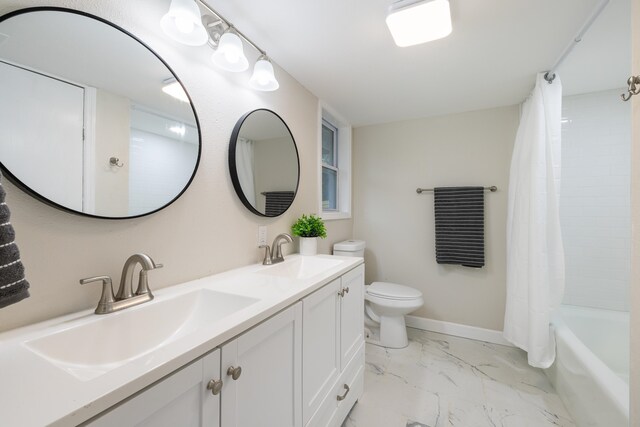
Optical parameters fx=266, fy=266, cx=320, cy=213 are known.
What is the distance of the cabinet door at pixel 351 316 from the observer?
4.62 ft

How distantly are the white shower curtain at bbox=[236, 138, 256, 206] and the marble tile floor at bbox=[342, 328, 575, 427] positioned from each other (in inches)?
55.1

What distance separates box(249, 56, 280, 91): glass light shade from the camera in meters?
1.44

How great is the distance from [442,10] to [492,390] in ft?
7.36

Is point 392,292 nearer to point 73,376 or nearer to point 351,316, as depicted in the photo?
point 351,316

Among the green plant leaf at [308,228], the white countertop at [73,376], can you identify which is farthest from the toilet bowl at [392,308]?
the white countertop at [73,376]

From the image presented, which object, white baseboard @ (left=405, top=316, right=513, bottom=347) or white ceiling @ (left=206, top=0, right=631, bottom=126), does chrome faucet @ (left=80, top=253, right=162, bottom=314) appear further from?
white baseboard @ (left=405, top=316, right=513, bottom=347)

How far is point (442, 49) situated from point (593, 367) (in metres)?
1.89

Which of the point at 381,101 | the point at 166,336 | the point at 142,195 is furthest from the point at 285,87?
the point at 166,336

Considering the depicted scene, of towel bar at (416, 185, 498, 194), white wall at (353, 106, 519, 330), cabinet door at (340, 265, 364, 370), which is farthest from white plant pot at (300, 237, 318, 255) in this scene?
towel bar at (416, 185, 498, 194)

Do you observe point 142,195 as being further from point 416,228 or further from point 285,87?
point 416,228

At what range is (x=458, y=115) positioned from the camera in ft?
8.45

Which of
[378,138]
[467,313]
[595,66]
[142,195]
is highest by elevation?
[595,66]

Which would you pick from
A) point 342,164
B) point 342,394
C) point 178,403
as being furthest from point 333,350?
point 342,164

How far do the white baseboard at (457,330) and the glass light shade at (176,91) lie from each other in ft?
8.82
